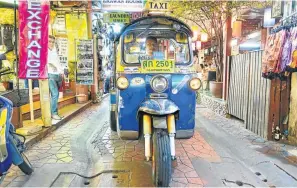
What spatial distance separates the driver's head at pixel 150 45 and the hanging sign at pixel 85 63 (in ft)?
16.8

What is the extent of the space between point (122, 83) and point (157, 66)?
57 centimetres

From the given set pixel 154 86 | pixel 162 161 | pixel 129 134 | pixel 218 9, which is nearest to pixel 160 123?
pixel 162 161

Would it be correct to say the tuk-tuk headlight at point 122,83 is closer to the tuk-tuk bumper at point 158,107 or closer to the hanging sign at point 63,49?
the tuk-tuk bumper at point 158,107

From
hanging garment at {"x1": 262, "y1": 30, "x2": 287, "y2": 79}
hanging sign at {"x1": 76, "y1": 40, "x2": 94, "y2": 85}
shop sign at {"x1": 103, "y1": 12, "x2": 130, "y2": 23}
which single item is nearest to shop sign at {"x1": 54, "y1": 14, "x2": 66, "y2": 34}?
hanging sign at {"x1": 76, "y1": 40, "x2": 94, "y2": 85}

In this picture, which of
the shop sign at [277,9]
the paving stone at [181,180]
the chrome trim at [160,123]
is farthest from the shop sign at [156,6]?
the paving stone at [181,180]

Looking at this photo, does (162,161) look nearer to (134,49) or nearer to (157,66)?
(157,66)

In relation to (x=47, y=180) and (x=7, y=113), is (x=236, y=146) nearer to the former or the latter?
(x=47, y=180)

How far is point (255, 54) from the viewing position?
6070 millimetres

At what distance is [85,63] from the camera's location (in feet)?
30.7

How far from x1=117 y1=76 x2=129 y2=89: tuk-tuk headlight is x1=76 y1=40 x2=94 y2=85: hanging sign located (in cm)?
592

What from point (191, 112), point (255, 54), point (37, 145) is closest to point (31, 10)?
point (37, 145)

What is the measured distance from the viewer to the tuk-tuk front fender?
3361 mm

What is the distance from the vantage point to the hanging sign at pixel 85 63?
364 inches

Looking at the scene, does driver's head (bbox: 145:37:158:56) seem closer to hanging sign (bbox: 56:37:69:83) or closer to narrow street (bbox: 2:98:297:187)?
narrow street (bbox: 2:98:297:187)
